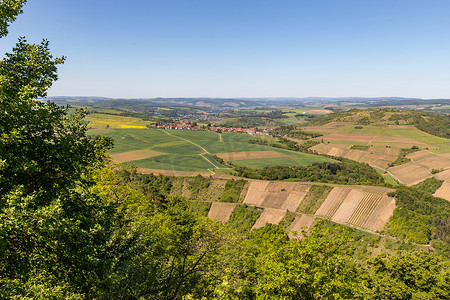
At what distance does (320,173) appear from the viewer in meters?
126

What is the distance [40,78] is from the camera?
13922 mm

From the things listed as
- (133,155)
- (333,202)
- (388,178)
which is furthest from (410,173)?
(133,155)

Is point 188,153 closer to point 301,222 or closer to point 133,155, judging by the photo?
point 133,155

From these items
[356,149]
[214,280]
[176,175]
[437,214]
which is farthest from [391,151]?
[214,280]

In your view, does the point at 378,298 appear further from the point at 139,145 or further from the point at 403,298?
the point at 139,145

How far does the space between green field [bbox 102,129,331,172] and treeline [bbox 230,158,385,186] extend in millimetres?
10180

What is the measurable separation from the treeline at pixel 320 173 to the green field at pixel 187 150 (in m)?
10.2

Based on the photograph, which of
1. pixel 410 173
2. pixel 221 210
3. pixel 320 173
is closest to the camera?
pixel 221 210

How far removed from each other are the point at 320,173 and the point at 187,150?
85.6 meters

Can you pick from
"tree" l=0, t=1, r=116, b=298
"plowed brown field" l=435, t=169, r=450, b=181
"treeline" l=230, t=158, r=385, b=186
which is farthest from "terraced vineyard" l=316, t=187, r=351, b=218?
"tree" l=0, t=1, r=116, b=298

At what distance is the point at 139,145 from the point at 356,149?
518 feet

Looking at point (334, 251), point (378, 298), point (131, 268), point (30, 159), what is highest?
point (30, 159)

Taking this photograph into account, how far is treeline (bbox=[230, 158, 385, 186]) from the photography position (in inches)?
4763

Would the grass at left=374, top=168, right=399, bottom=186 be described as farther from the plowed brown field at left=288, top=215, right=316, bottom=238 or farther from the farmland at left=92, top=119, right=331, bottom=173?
the plowed brown field at left=288, top=215, right=316, bottom=238
